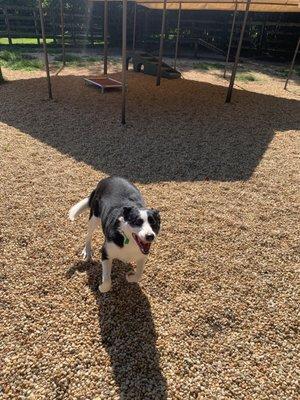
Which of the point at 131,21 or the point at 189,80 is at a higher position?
the point at 131,21

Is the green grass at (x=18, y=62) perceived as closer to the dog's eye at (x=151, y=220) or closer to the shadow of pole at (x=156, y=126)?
the shadow of pole at (x=156, y=126)

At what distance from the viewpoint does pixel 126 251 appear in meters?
3.79

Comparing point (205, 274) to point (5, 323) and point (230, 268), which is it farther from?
point (5, 323)

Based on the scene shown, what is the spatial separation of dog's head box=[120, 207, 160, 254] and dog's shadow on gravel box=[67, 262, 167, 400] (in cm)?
114

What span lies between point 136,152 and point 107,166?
1176 mm

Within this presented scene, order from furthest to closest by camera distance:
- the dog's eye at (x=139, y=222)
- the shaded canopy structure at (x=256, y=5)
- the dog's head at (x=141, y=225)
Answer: the shaded canopy structure at (x=256, y=5) → the dog's eye at (x=139, y=222) → the dog's head at (x=141, y=225)

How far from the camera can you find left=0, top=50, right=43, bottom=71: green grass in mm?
16844

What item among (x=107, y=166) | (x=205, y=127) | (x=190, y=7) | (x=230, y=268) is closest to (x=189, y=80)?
(x=190, y=7)

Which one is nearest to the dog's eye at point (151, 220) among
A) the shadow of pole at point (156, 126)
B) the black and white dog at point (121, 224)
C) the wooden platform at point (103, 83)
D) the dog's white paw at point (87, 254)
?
the black and white dog at point (121, 224)

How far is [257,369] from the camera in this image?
12.0 feet

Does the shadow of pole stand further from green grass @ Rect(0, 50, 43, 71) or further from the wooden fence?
the wooden fence

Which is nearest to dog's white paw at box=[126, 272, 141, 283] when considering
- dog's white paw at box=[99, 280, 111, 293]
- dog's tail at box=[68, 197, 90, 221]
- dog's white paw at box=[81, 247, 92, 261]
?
dog's white paw at box=[99, 280, 111, 293]

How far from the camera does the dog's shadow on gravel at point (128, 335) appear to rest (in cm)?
339

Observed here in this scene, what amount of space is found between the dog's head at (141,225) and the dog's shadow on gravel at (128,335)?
44.9 inches
